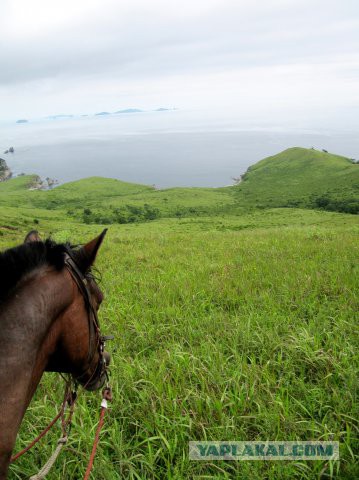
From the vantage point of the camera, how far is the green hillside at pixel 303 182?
77750 mm

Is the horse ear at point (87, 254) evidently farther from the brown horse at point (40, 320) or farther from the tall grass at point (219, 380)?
the tall grass at point (219, 380)

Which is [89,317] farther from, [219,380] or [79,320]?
[219,380]

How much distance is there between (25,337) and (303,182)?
114263 millimetres

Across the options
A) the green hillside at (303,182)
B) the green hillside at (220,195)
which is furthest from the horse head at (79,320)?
the green hillside at (303,182)

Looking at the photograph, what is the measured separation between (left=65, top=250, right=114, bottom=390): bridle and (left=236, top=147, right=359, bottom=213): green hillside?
68.1m

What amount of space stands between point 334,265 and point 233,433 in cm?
595

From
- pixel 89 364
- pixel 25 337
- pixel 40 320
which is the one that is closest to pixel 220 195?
pixel 89 364

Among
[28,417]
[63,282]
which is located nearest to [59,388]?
[28,417]

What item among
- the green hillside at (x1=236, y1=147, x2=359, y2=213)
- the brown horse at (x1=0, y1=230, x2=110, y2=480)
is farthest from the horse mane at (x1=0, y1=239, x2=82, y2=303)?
the green hillside at (x1=236, y1=147, x2=359, y2=213)

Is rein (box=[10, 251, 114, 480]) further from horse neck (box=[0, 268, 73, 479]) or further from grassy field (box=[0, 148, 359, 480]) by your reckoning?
grassy field (box=[0, 148, 359, 480])

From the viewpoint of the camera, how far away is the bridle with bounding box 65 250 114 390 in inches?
80.7

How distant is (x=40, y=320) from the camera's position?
1.78 metres

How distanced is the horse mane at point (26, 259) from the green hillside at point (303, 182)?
68529 millimetres

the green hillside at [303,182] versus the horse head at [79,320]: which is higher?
the horse head at [79,320]
